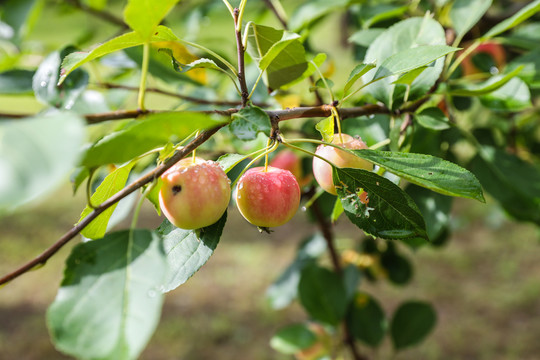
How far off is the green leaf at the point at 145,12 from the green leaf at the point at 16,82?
46 cm

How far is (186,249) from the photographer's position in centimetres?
50

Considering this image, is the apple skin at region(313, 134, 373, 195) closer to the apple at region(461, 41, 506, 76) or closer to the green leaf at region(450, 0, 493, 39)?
the green leaf at region(450, 0, 493, 39)

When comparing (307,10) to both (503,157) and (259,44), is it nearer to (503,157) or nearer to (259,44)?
(259,44)

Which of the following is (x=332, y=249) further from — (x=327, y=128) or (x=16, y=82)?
(x=16, y=82)

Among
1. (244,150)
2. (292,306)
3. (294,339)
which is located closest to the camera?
(244,150)

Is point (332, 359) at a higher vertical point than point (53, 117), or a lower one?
lower

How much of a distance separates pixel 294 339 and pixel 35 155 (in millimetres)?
988

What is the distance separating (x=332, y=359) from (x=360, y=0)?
0.88 m

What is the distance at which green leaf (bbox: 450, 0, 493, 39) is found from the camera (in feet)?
2.48

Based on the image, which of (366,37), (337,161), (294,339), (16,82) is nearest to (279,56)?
(337,161)

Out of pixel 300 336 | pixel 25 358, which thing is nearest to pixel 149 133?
pixel 300 336

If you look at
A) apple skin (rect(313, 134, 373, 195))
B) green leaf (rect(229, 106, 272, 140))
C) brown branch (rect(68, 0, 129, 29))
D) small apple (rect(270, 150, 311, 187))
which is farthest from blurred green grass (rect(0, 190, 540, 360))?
green leaf (rect(229, 106, 272, 140))

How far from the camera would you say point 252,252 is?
2.93 meters

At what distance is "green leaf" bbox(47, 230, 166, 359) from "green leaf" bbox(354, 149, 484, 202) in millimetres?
228
